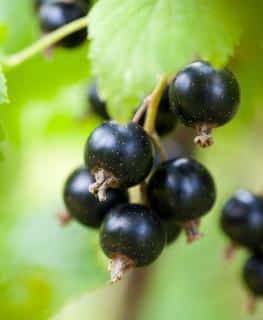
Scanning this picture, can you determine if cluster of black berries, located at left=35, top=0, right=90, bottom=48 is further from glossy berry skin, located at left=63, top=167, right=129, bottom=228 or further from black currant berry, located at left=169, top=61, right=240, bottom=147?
black currant berry, located at left=169, top=61, right=240, bottom=147

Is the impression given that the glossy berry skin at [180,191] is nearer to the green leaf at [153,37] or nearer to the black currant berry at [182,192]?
the black currant berry at [182,192]

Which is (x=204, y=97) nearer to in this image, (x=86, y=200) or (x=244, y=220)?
(x=86, y=200)

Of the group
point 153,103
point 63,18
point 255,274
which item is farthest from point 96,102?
point 255,274

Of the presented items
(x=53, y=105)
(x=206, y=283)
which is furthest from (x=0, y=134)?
(x=206, y=283)

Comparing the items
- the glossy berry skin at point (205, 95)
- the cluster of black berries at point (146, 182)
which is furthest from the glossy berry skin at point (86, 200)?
the glossy berry skin at point (205, 95)

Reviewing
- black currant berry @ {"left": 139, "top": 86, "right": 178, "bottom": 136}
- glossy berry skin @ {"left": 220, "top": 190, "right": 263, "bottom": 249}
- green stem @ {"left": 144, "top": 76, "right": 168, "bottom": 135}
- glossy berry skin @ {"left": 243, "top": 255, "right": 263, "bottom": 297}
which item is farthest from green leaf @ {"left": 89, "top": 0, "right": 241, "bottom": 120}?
glossy berry skin @ {"left": 243, "top": 255, "right": 263, "bottom": 297}
